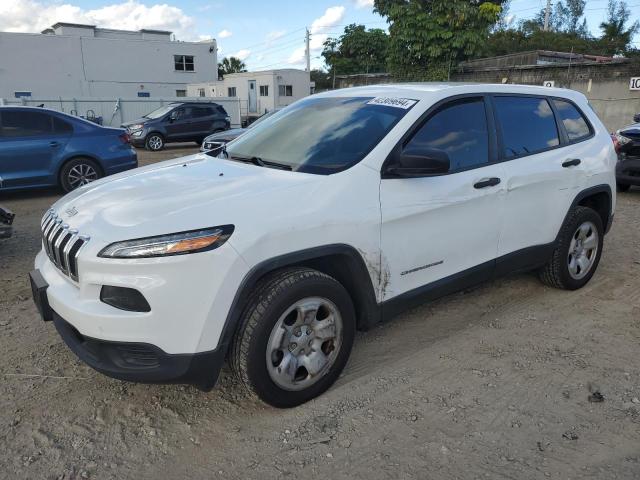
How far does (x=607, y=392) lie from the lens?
3172 mm

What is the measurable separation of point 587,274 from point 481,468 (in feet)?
9.53

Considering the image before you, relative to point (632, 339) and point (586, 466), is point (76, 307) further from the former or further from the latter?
point (632, 339)

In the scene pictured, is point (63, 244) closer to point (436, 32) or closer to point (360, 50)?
point (436, 32)

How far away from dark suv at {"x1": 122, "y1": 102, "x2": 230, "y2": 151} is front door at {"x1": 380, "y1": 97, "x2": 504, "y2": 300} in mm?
15864

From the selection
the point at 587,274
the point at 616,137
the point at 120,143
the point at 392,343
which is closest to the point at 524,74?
the point at 616,137

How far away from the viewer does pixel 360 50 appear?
54938 millimetres

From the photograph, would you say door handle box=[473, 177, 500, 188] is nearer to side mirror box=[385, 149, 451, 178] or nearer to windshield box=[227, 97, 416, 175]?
side mirror box=[385, 149, 451, 178]

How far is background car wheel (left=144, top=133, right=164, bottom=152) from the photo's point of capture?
59.2ft

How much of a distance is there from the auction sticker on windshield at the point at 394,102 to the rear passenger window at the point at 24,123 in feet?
23.1

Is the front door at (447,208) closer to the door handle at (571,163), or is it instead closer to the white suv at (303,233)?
the white suv at (303,233)

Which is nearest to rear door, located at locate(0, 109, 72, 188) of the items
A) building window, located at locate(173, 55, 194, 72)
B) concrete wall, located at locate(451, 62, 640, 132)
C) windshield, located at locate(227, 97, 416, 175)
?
windshield, located at locate(227, 97, 416, 175)

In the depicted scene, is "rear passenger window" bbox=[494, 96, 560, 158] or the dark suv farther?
the dark suv

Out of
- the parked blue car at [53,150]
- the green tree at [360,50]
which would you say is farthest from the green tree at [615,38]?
the parked blue car at [53,150]

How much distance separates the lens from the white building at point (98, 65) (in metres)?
34.7
